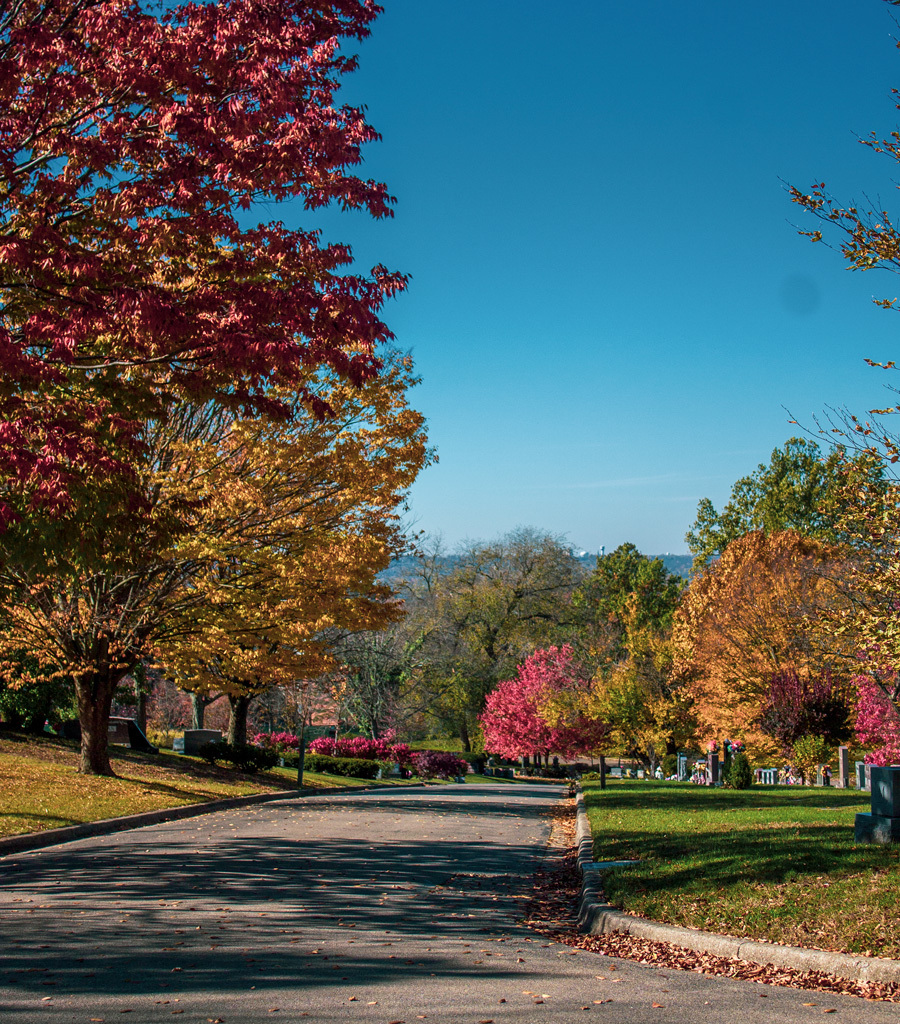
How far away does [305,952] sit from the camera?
22.0 ft

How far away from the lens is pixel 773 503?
173 feet

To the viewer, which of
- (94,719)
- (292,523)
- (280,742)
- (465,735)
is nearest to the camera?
(292,523)

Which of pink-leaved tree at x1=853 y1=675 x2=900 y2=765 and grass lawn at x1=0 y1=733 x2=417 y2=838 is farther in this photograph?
pink-leaved tree at x1=853 y1=675 x2=900 y2=765

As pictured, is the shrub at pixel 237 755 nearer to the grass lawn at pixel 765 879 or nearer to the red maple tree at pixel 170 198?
the grass lawn at pixel 765 879

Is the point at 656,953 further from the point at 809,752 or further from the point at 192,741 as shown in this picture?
the point at 192,741

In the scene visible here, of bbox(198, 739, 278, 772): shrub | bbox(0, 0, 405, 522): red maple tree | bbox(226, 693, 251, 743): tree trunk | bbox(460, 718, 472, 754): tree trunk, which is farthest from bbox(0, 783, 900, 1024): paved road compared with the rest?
bbox(460, 718, 472, 754): tree trunk

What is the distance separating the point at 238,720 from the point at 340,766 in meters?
6.41

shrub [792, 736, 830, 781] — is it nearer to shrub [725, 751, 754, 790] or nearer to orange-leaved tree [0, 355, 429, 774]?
shrub [725, 751, 754, 790]

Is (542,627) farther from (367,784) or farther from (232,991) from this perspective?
(232,991)

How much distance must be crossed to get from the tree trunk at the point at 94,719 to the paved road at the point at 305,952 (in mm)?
8640

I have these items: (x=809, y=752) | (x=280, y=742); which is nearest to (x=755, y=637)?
(x=809, y=752)

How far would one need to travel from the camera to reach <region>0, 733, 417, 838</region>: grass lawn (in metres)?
14.7

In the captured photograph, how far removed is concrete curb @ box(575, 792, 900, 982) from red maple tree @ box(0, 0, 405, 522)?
18.5 feet

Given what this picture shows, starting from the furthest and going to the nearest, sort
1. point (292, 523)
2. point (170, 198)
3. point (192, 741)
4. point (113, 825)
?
point (192, 741) < point (292, 523) < point (113, 825) < point (170, 198)
